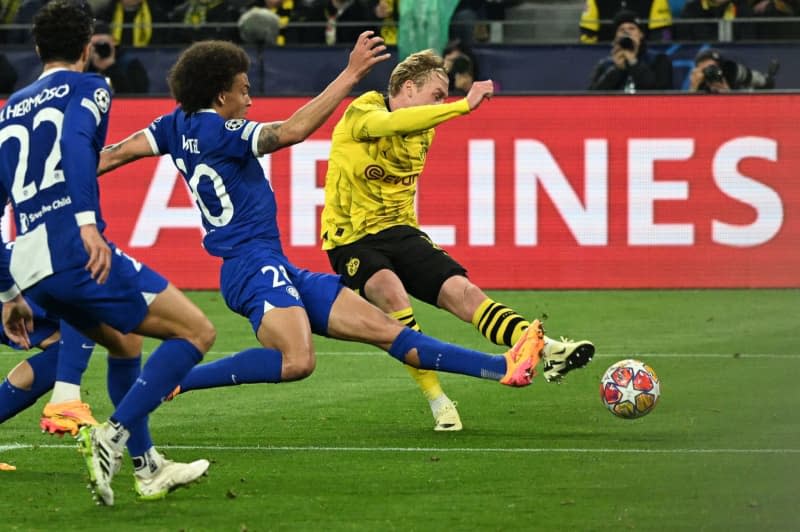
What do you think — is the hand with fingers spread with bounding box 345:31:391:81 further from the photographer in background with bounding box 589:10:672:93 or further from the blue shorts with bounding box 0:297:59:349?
the photographer in background with bounding box 589:10:672:93

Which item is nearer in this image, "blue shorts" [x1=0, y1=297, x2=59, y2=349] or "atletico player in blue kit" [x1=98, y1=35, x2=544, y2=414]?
"atletico player in blue kit" [x1=98, y1=35, x2=544, y2=414]

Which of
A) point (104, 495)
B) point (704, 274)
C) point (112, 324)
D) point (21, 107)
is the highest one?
point (21, 107)

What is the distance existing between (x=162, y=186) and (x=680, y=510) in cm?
1052

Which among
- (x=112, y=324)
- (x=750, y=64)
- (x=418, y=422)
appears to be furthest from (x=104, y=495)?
(x=750, y=64)

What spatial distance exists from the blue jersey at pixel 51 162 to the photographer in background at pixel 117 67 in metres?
10.7

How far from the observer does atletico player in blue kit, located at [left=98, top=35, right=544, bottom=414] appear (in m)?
7.51

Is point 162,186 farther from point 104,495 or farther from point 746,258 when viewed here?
point 104,495

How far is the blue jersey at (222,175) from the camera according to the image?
24.6 ft

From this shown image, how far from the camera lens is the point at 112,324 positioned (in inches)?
255

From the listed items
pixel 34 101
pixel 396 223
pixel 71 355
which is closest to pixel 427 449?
pixel 396 223

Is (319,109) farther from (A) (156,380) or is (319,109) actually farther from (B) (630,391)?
(B) (630,391)

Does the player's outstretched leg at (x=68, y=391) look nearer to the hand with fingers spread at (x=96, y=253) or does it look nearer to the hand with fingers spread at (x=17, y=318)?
the hand with fingers spread at (x=17, y=318)

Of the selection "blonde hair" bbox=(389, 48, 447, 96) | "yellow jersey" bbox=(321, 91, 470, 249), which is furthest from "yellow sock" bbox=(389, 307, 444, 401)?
"blonde hair" bbox=(389, 48, 447, 96)

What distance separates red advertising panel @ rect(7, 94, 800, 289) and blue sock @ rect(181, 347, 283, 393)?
8.11 meters
